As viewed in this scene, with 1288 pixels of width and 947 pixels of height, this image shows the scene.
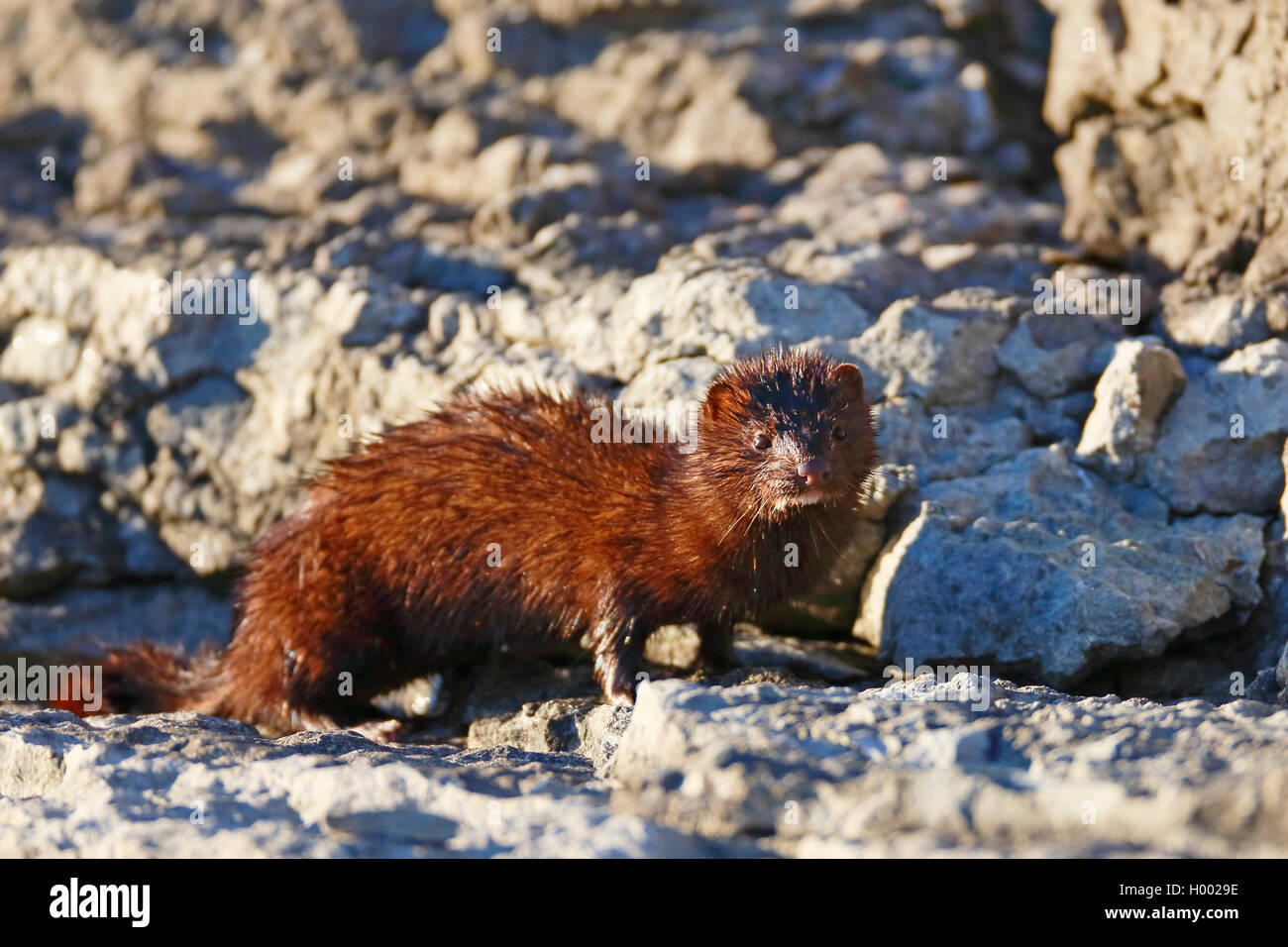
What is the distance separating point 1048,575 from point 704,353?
200 cm

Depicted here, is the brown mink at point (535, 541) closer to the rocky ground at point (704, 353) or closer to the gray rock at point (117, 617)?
the rocky ground at point (704, 353)

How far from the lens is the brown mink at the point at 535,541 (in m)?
5.47

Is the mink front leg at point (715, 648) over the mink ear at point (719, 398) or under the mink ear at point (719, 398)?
under

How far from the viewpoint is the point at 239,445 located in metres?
7.56

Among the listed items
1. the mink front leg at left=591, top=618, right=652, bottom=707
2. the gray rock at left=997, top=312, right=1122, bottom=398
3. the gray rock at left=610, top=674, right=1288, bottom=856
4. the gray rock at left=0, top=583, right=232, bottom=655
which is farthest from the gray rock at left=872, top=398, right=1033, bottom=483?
the gray rock at left=0, top=583, right=232, bottom=655

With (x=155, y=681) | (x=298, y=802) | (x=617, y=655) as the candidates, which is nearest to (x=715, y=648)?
(x=617, y=655)

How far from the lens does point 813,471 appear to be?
512 centimetres

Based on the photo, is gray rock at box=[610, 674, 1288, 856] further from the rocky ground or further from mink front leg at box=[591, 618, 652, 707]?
mink front leg at box=[591, 618, 652, 707]

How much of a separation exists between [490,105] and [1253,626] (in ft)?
18.5

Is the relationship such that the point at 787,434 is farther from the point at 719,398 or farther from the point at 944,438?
the point at 944,438

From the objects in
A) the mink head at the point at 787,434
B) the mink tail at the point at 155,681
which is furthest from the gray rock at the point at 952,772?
the mink tail at the point at 155,681

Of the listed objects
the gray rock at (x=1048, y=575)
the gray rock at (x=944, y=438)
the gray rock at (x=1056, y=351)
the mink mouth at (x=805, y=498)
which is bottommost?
the gray rock at (x=1048, y=575)

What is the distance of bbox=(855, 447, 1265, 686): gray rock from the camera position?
17.5ft
